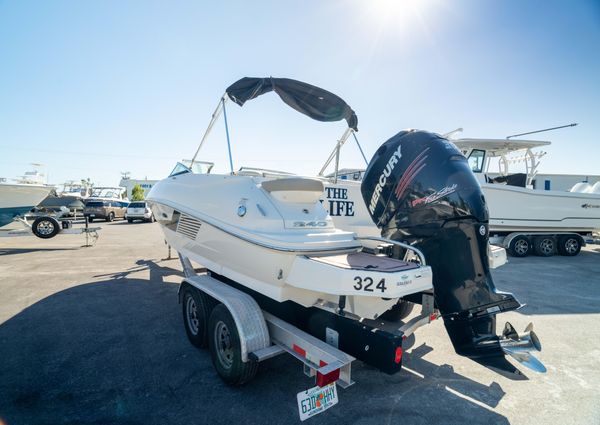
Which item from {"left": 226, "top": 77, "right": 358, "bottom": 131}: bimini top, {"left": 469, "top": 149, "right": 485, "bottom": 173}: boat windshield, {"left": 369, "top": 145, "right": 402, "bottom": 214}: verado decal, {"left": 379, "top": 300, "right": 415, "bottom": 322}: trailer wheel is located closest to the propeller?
{"left": 379, "top": 300, "right": 415, "bottom": 322}: trailer wheel

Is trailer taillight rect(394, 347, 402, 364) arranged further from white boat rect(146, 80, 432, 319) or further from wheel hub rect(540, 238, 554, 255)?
wheel hub rect(540, 238, 554, 255)

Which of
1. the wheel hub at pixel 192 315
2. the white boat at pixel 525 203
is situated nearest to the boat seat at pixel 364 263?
the wheel hub at pixel 192 315

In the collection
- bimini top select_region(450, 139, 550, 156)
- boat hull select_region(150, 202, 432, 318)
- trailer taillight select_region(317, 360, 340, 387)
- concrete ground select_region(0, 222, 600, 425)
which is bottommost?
concrete ground select_region(0, 222, 600, 425)

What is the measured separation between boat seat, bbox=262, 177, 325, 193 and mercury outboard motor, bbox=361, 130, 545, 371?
0.82m

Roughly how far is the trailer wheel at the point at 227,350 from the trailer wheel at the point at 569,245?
488 inches

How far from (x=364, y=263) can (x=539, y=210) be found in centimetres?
1054

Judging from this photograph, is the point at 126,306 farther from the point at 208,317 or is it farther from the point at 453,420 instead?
the point at 453,420

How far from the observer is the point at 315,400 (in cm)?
219

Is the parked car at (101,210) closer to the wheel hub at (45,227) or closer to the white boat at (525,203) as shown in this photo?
the wheel hub at (45,227)

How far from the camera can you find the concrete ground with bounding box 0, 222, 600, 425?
2551 mm

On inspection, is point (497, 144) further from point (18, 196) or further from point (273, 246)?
point (18, 196)

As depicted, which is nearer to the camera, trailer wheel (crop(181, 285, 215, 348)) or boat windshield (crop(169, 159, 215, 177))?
trailer wheel (crop(181, 285, 215, 348))

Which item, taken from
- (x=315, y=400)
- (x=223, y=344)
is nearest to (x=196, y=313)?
(x=223, y=344)

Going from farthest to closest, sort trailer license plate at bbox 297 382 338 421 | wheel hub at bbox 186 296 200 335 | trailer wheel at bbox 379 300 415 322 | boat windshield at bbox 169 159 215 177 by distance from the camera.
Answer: boat windshield at bbox 169 159 215 177 < trailer wheel at bbox 379 300 415 322 < wheel hub at bbox 186 296 200 335 < trailer license plate at bbox 297 382 338 421
